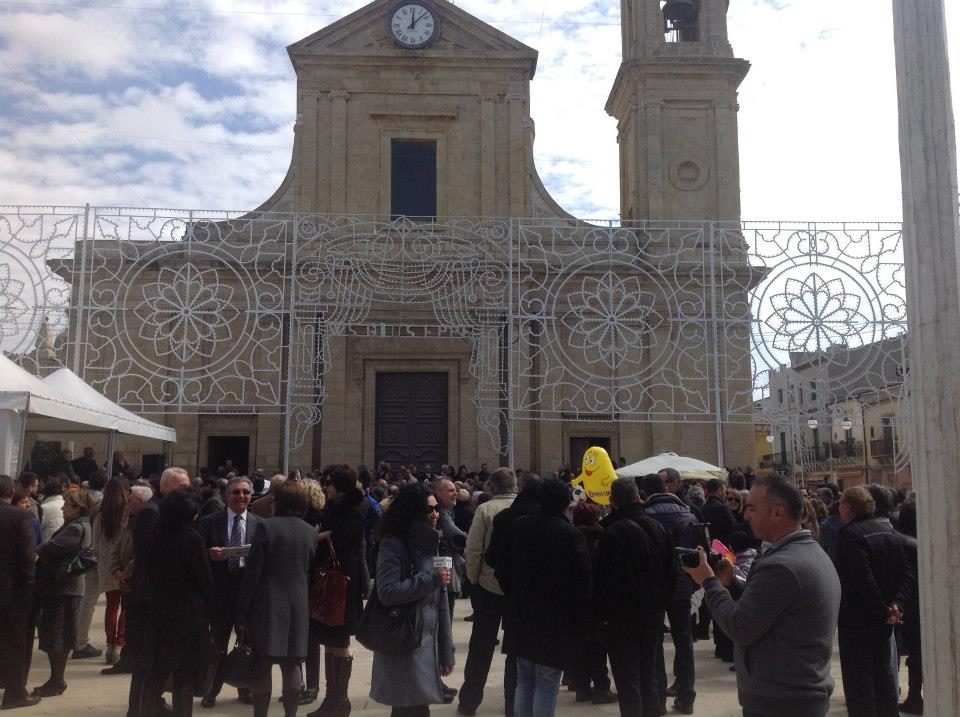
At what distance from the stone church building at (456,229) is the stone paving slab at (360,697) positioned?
1112cm

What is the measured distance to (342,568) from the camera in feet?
18.4

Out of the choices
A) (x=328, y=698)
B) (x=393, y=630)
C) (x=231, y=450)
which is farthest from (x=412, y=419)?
(x=393, y=630)

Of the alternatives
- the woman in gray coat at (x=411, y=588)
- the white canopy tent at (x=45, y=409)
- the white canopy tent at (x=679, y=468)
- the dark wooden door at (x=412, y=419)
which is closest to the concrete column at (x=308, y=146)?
the dark wooden door at (x=412, y=419)

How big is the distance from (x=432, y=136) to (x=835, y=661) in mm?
16146

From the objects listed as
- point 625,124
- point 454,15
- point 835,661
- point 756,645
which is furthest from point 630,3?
point 756,645

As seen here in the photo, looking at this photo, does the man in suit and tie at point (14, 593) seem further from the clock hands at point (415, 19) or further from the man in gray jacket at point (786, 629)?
the clock hands at point (415, 19)

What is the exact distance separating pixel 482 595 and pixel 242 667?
164cm

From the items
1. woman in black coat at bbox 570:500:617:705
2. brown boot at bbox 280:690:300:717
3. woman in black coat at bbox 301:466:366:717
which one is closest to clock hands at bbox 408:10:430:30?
woman in black coat at bbox 570:500:617:705

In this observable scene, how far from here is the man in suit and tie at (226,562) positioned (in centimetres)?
614

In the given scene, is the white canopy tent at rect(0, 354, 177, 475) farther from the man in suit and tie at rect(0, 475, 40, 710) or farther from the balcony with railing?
the balcony with railing

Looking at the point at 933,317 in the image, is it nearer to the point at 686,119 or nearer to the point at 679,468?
the point at 679,468

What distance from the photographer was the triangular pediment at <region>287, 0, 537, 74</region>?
2123 cm

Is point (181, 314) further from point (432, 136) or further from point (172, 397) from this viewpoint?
point (432, 136)

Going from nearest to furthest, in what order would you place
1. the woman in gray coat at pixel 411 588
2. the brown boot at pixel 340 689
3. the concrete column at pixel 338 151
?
the woman in gray coat at pixel 411 588
the brown boot at pixel 340 689
the concrete column at pixel 338 151
